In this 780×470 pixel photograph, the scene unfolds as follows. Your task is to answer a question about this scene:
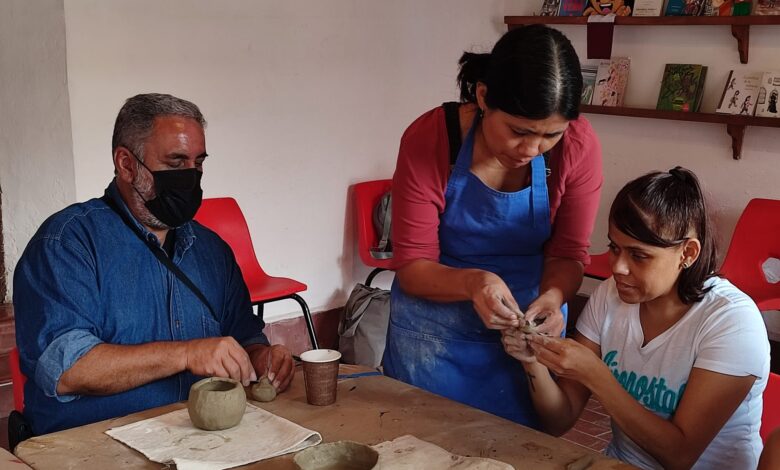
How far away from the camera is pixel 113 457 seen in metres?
1.78

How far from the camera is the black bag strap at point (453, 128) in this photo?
7.48 ft

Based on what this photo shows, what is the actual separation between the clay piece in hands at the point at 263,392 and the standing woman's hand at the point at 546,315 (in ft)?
2.14

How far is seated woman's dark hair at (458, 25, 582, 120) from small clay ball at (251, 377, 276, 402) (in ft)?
2.86

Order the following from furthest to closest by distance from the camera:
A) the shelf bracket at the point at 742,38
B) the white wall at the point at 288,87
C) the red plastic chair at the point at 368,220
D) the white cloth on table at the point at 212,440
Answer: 1. the red plastic chair at the point at 368,220
2. the shelf bracket at the point at 742,38
3. the white wall at the point at 288,87
4. the white cloth on table at the point at 212,440

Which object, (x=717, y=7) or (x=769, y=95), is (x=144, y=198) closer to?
(x=769, y=95)

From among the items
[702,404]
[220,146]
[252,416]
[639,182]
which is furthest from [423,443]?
[220,146]

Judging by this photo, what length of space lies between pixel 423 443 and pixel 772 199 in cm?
328

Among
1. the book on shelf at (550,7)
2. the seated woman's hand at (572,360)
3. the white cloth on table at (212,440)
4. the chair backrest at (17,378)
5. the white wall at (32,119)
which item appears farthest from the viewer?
the book on shelf at (550,7)

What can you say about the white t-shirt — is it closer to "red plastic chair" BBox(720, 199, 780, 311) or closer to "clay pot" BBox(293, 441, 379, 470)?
"clay pot" BBox(293, 441, 379, 470)

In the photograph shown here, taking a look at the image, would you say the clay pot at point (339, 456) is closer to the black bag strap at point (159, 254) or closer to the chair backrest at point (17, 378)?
the black bag strap at point (159, 254)

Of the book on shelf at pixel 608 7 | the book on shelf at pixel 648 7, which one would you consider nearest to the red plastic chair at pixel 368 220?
the book on shelf at pixel 608 7

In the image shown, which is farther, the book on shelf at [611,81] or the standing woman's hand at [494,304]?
the book on shelf at [611,81]

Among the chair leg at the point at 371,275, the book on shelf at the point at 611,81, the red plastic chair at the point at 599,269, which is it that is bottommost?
the chair leg at the point at 371,275

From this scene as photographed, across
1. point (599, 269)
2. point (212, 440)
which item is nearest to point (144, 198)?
point (212, 440)
